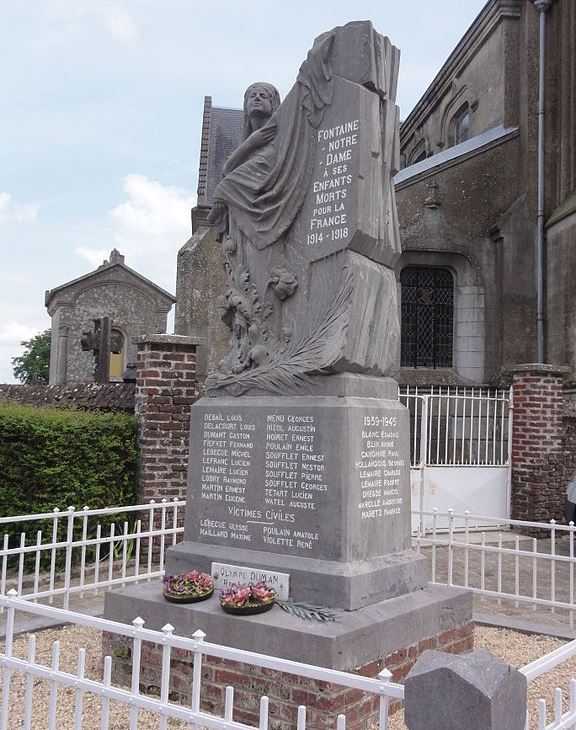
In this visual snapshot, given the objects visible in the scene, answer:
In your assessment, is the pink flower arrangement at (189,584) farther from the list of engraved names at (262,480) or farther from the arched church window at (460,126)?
the arched church window at (460,126)

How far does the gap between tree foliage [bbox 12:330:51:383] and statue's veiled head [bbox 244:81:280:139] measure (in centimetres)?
4959

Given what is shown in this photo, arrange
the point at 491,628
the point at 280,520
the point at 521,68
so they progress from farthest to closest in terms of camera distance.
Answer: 1. the point at 521,68
2. the point at 491,628
3. the point at 280,520

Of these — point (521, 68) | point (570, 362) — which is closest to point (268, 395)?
point (570, 362)

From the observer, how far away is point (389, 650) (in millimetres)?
4012

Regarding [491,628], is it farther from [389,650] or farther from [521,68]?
[521,68]

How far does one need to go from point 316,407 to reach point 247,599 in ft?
3.98

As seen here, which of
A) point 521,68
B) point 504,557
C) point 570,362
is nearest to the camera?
point 504,557

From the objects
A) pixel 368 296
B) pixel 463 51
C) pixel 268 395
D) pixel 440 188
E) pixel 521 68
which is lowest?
pixel 268 395

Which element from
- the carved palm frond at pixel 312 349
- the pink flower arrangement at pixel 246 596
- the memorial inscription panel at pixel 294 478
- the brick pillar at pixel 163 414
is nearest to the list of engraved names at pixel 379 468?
the memorial inscription panel at pixel 294 478

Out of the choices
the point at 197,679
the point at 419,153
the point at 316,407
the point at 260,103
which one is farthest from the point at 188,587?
the point at 419,153

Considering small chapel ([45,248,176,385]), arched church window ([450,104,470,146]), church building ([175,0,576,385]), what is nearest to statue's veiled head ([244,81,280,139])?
church building ([175,0,576,385])

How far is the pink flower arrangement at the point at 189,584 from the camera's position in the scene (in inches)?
170

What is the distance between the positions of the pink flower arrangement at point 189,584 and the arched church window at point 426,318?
433 inches

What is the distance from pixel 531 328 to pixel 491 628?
9.77 meters
